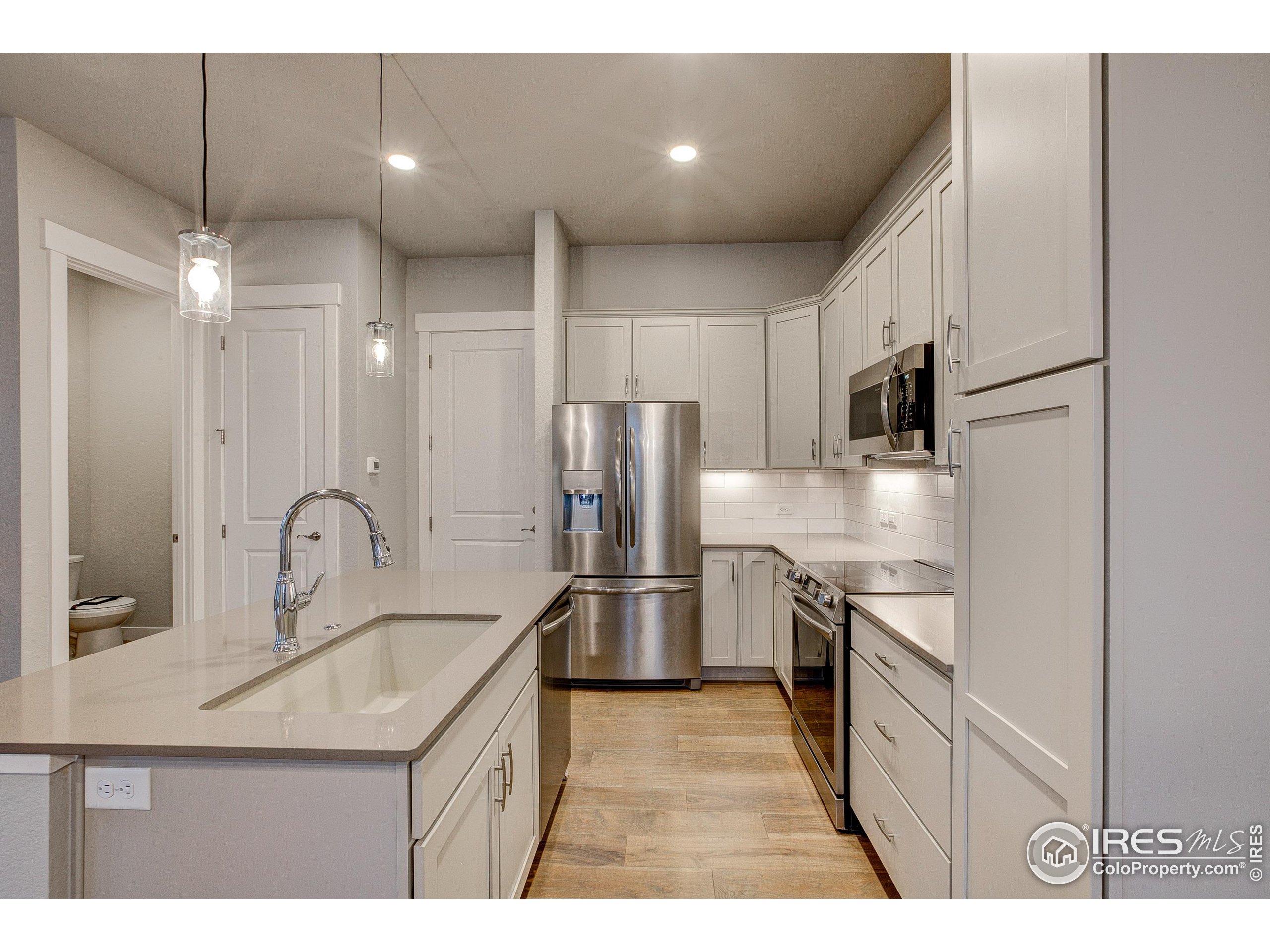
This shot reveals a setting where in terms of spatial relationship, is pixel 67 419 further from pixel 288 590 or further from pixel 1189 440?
pixel 1189 440

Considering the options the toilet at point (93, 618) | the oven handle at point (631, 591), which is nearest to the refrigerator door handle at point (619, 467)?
the oven handle at point (631, 591)

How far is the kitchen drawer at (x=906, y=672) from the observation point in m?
1.54

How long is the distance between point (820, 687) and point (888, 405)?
3.69ft

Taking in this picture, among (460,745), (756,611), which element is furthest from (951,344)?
(756,611)

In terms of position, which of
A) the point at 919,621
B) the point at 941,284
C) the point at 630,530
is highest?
the point at 941,284

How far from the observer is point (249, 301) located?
3.91m

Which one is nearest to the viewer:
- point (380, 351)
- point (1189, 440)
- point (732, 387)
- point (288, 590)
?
point (1189, 440)

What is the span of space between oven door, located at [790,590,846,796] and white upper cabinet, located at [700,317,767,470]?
132 centimetres

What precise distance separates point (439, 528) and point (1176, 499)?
415 centimetres

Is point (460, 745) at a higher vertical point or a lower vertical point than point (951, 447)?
lower

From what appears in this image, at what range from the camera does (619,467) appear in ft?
12.2

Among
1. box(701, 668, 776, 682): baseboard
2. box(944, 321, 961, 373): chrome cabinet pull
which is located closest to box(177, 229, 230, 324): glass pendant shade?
box(944, 321, 961, 373): chrome cabinet pull

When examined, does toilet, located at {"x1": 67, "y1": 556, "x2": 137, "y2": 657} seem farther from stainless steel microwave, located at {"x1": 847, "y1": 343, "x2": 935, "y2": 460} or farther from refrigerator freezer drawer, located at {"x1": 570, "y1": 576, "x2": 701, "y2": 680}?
stainless steel microwave, located at {"x1": 847, "y1": 343, "x2": 935, "y2": 460}

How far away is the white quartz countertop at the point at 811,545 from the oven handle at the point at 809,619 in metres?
0.22
